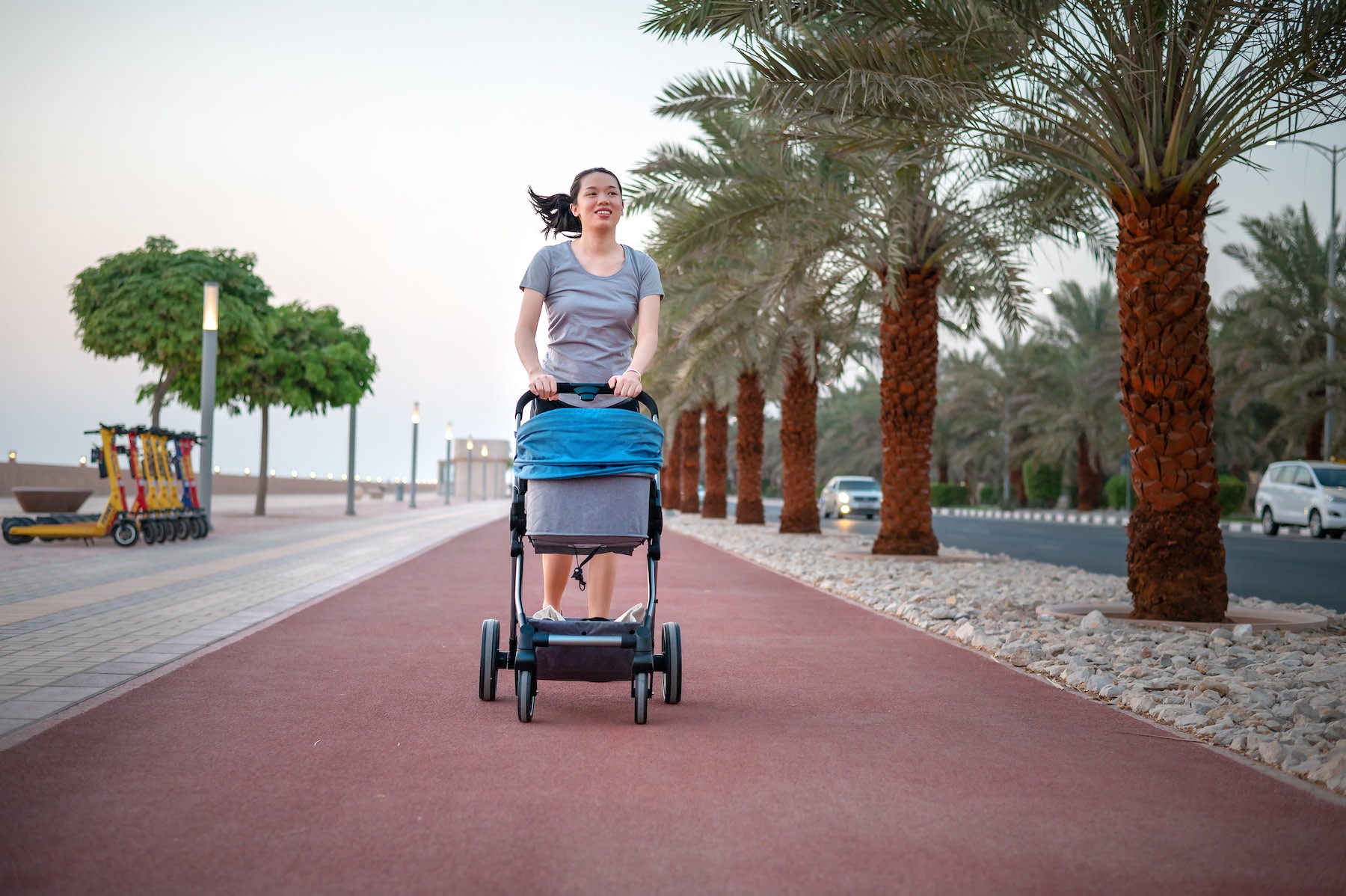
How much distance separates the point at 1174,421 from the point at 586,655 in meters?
5.66

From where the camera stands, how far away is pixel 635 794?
368 centimetres

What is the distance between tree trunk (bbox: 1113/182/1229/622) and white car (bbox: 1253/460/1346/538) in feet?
63.8

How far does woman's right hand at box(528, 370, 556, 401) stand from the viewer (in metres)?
4.68

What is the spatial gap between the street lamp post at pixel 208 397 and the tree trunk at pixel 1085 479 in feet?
98.3

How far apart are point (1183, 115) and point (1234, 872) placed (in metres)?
6.88

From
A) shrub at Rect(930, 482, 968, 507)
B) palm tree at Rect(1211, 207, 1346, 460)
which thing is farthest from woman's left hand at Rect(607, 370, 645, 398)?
shrub at Rect(930, 482, 968, 507)

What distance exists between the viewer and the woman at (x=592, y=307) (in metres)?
4.97

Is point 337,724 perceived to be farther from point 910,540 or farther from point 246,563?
point 910,540

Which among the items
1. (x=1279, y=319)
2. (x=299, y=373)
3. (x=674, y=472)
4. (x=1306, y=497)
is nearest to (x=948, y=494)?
(x=674, y=472)

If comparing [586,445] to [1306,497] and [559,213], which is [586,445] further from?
[1306,497]

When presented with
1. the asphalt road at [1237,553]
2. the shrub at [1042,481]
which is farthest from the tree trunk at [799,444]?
the shrub at [1042,481]

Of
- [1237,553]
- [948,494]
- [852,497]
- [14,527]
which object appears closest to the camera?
[14,527]

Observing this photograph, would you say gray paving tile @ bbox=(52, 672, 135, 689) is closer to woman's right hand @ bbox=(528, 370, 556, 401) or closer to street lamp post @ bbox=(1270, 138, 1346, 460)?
woman's right hand @ bbox=(528, 370, 556, 401)

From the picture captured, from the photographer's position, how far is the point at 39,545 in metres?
16.6
